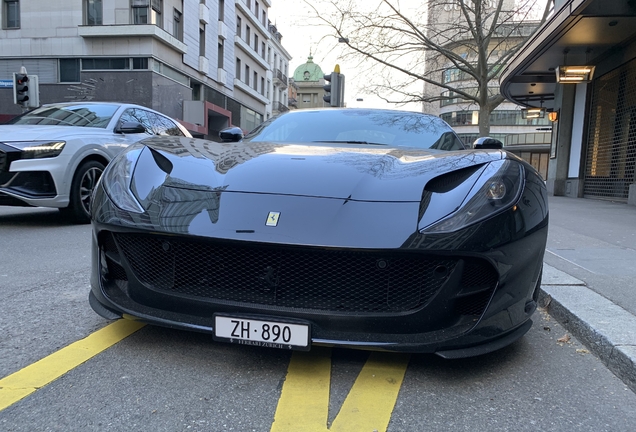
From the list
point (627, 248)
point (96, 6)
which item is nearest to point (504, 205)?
point (627, 248)

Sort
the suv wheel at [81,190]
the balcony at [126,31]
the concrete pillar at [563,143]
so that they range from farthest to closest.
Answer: the balcony at [126,31] → the concrete pillar at [563,143] → the suv wheel at [81,190]

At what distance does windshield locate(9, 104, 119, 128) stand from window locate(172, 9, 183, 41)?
19683 mm

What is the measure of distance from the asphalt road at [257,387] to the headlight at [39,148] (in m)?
3.13

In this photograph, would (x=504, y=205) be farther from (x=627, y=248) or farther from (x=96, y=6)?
(x=96, y=6)

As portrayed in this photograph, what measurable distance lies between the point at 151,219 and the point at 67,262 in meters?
2.35

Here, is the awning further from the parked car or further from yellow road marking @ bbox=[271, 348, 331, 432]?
yellow road marking @ bbox=[271, 348, 331, 432]

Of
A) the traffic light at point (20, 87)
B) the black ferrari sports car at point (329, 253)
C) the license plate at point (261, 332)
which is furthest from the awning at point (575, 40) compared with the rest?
the traffic light at point (20, 87)

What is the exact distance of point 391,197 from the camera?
1.90 meters

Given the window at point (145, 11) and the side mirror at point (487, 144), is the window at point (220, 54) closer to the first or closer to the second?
the window at point (145, 11)

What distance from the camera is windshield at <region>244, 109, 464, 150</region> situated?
3.12 m

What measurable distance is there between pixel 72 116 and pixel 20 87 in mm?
8189

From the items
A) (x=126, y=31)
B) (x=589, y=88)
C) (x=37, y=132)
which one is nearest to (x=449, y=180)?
(x=37, y=132)

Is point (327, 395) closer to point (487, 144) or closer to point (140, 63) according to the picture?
point (487, 144)

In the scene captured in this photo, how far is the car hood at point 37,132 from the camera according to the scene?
16.6 feet
